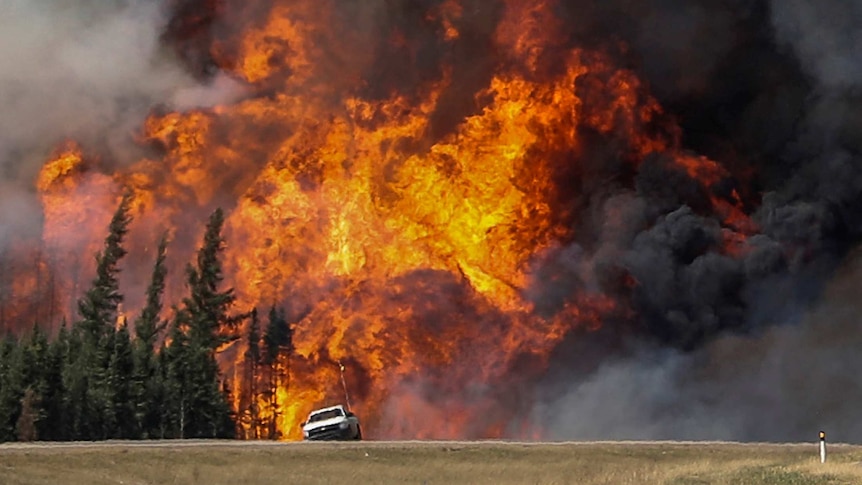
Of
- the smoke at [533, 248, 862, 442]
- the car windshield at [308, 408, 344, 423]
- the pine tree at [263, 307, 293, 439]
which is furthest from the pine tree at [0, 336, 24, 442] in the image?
the smoke at [533, 248, 862, 442]

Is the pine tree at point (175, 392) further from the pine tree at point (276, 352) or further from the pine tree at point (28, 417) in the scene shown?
the pine tree at point (276, 352)

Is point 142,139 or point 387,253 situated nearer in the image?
point 387,253

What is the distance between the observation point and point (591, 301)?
77062 mm

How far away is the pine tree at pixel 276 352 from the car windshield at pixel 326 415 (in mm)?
28655

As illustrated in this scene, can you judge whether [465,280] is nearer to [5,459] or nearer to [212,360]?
[212,360]

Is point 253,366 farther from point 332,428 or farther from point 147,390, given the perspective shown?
point 332,428

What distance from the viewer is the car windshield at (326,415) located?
53250 millimetres

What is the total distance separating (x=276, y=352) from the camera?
83.8 metres

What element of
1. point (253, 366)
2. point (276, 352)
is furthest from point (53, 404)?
point (253, 366)

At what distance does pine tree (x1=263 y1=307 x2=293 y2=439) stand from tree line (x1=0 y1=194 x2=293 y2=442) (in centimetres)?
8

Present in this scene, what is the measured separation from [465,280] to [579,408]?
42.0 ft

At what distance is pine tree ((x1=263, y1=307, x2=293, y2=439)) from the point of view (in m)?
82.6

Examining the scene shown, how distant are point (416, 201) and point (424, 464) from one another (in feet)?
132

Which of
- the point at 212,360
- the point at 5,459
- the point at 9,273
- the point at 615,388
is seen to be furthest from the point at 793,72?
the point at 9,273
